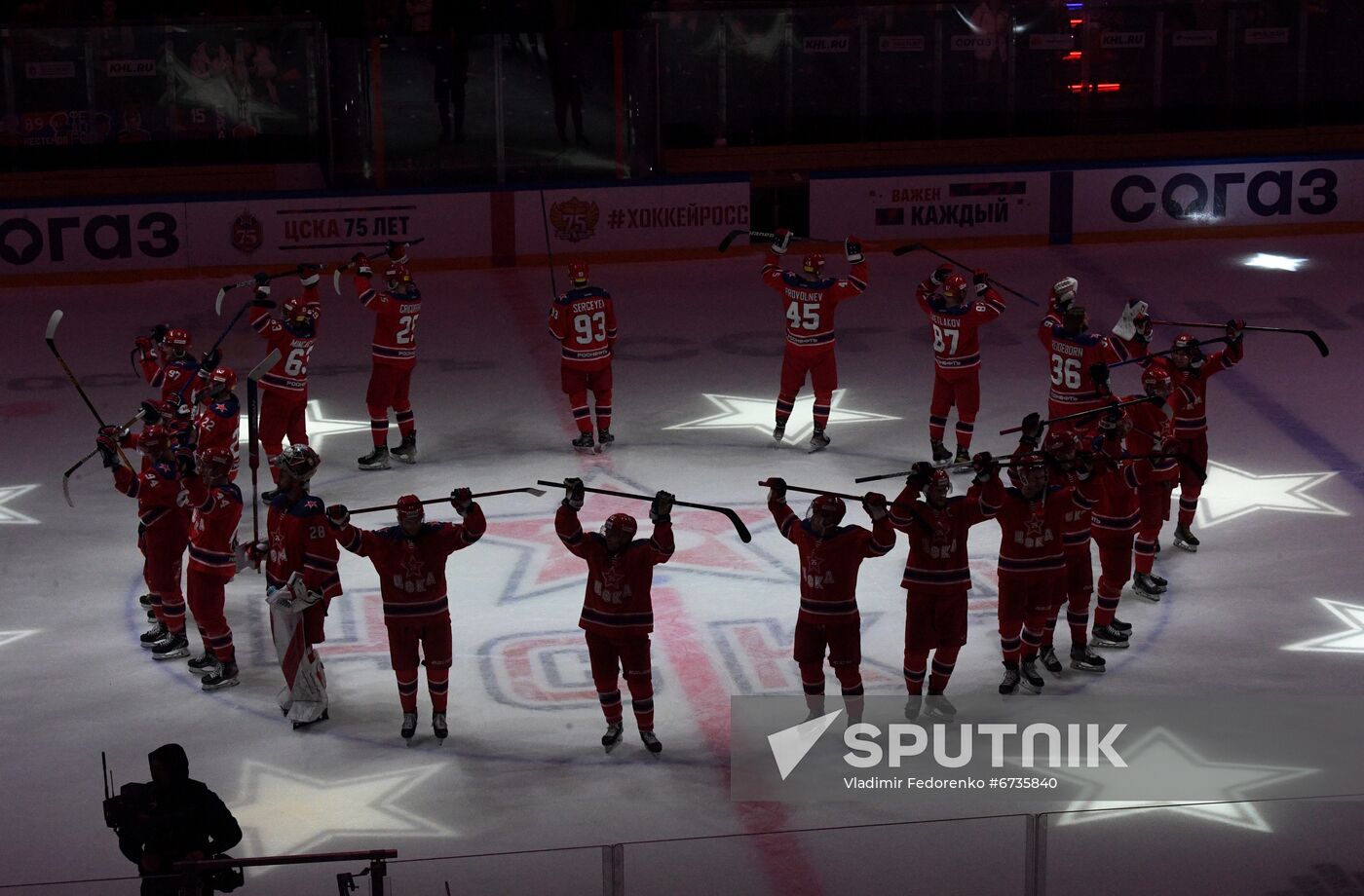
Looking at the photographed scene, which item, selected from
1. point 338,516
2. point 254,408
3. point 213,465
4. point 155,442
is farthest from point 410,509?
point 254,408

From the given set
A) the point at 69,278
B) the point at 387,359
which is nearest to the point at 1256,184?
the point at 387,359

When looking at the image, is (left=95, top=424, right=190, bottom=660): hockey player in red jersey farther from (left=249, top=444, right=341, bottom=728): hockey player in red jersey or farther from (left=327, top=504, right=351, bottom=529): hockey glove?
(left=327, top=504, right=351, bottom=529): hockey glove

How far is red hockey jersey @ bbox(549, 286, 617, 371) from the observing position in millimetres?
14047

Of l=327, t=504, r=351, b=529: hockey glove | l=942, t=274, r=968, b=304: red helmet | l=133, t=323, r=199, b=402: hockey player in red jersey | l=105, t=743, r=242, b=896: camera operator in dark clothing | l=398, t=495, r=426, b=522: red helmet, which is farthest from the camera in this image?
l=942, t=274, r=968, b=304: red helmet

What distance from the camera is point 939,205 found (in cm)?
2123

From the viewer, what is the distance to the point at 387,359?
14.2 m

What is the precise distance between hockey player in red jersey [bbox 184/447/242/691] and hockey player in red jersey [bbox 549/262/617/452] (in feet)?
13.6

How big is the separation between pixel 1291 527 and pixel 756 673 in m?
4.42

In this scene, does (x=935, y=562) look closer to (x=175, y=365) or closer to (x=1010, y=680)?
(x=1010, y=680)

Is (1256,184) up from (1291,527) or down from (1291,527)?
up

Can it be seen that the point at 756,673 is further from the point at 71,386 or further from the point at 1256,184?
the point at 1256,184

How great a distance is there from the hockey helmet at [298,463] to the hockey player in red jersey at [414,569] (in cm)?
40

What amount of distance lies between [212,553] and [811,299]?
570cm

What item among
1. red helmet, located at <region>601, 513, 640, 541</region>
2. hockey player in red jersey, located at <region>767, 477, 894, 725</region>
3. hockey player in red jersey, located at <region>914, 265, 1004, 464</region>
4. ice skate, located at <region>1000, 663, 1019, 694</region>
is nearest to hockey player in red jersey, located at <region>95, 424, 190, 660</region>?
red helmet, located at <region>601, 513, 640, 541</region>
